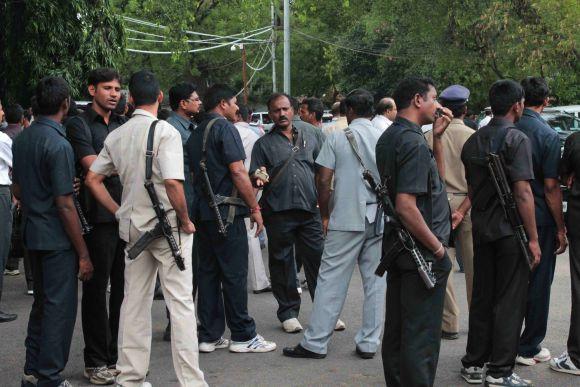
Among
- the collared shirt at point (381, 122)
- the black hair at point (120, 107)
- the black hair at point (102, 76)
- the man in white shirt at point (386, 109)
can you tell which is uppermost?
the black hair at point (102, 76)

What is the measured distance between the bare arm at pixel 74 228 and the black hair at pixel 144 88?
75cm

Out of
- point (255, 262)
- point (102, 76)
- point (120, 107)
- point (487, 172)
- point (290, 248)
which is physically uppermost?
point (102, 76)

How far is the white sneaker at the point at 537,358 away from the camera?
6633 millimetres

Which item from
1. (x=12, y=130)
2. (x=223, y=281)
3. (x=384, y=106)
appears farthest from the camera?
(x=12, y=130)

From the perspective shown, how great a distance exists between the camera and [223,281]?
7.05 metres

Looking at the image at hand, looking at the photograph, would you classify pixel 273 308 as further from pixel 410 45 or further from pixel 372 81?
pixel 372 81

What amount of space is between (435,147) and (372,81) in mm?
37523

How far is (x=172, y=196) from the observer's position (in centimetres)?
548

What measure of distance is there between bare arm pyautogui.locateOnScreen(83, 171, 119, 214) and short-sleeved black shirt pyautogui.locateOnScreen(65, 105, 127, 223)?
284mm

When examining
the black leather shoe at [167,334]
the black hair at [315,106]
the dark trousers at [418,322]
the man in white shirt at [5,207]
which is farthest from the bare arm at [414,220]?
the black hair at [315,106]

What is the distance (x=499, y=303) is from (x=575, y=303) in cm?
80

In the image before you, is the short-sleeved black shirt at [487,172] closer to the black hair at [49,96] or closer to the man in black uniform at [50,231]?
the man in black uniform at [50,231]

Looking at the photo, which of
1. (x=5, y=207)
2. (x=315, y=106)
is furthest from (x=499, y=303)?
(x=5, y=207)

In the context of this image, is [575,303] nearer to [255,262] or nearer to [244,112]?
[255,262]
